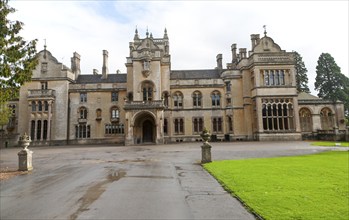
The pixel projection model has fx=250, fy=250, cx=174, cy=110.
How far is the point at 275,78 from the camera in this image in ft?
128

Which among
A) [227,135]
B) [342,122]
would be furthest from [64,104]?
[342,122]

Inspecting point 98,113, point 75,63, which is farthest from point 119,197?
point 75,63

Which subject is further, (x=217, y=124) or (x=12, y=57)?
(x=217, y=124)

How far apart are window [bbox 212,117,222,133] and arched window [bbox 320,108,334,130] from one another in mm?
17415

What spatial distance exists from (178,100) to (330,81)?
41240mm

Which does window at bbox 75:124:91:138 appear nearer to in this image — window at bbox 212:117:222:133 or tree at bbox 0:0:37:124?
window at bbox 212:117:222:133

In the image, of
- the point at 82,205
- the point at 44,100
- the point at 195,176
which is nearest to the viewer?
the point at 82,205

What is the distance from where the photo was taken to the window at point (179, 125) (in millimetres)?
42250

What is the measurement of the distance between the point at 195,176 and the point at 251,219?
5363mm

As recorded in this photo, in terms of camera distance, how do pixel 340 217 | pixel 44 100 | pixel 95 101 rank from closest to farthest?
pixel 340 217 < pixel 44 100 < pixel 95 101

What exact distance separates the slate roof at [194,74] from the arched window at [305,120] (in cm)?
1592

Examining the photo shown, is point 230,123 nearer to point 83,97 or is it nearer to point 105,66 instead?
point 105,66

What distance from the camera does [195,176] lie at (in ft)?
35.9

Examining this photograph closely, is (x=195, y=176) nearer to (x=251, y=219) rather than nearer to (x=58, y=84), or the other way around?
(x=251, y=219)
